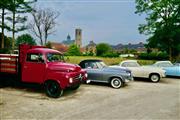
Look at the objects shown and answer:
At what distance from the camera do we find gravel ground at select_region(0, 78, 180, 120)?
8039 millimetres

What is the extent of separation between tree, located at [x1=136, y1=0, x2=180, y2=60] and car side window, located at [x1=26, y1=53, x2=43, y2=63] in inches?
979

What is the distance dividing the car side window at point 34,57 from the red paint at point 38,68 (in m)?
0.09

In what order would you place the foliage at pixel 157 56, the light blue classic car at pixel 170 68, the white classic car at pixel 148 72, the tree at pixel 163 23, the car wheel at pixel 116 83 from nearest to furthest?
the car wheel at pixel 116 83, the white classic car at pixel 148 72, the light blue classic car at pixel 170 68, the tree at pixel 163 23, the foliage at pixel 157 56

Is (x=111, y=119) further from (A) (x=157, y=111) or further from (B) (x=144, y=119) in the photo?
(A) (x=157, y=111)

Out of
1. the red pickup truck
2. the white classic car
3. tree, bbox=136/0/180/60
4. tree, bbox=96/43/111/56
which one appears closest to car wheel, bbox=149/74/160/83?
the white classic car

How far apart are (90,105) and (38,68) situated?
10.3ft

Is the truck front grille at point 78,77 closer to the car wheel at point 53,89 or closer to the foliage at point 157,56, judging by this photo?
the car wheel at point 53,89

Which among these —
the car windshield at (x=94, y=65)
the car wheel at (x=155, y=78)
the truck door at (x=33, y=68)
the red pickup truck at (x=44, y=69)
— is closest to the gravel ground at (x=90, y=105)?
the red pickup truck at (x=44, y=69)

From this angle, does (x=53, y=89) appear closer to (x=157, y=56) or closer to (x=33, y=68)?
(x=33, y=68)

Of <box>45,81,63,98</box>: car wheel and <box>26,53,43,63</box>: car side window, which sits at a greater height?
<box>26,53,43,63</box>: car side window

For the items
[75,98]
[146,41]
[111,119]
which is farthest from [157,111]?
[146,41]

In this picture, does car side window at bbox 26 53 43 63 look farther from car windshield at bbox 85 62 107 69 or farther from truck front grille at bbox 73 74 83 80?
car windshield at bbox 85 62 107 69

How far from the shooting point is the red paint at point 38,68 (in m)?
10.7

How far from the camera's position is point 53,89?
1095 cm
